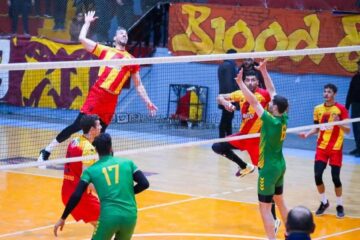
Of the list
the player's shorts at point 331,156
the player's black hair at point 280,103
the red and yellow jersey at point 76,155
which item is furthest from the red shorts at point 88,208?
the player's shorts at point 331,156

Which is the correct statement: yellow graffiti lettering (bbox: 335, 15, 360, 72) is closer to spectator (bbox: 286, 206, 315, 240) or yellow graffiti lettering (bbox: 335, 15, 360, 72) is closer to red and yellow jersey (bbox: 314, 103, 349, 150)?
red and yellow jersey (bbox: 314, 103, 349, 150)

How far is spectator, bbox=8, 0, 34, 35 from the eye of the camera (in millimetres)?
28812

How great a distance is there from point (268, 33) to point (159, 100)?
3473 millimetres

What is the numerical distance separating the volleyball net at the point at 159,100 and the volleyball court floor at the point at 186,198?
0.56 metres

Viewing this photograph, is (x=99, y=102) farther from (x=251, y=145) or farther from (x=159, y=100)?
(x=159, y=100)

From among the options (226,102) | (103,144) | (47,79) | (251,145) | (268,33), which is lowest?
(47,79)

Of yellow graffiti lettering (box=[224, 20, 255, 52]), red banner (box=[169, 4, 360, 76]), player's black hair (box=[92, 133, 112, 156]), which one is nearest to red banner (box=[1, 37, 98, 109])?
red banner (box=[169, 4, 360, 76])

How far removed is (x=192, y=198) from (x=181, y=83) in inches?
377

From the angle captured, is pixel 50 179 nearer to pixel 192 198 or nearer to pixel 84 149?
pixel 192 198

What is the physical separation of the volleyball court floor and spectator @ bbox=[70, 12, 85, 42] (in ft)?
21.7

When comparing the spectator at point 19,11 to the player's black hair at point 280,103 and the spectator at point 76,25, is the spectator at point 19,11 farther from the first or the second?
the player's black hair at point 280,103

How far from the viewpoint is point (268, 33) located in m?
24.8

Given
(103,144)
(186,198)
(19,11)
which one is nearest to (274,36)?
(19,11)

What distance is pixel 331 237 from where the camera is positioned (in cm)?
1387
